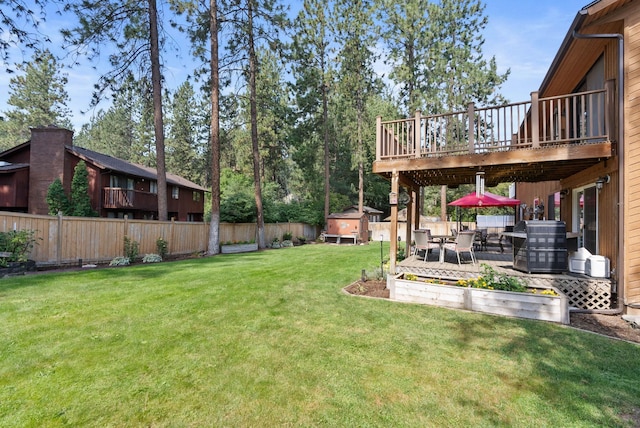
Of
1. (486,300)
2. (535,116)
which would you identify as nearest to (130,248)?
(486,300)

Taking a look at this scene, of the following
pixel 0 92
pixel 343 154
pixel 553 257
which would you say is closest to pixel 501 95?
pixel 343 154

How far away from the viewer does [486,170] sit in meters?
7.27

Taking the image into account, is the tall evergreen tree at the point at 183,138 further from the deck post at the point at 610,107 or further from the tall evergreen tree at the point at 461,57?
the deck post at the point at 610,107

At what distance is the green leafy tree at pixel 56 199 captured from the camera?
16375 millimetres

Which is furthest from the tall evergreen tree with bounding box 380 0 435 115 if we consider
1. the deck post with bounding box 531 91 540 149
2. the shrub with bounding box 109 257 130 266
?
the shrub with bounding box 109 257 130 266

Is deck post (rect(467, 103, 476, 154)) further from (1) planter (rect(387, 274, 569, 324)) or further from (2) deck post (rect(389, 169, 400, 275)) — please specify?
(1) planter (rect(387, 274, 569, 324))

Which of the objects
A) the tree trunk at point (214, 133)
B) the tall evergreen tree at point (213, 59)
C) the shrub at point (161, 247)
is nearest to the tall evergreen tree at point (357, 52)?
the tall evergreen tree at point (213, 59)

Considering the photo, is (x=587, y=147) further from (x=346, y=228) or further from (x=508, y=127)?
(x=346, y=228)

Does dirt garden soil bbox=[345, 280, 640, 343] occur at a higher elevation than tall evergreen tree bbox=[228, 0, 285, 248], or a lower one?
lower

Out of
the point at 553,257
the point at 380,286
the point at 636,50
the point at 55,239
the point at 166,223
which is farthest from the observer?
the point at 166,223

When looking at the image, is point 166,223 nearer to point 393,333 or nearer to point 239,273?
point 239,273

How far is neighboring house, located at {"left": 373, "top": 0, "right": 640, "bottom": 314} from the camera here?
5047 mm

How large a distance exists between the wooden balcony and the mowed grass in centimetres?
308

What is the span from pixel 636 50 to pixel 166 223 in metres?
14.5
